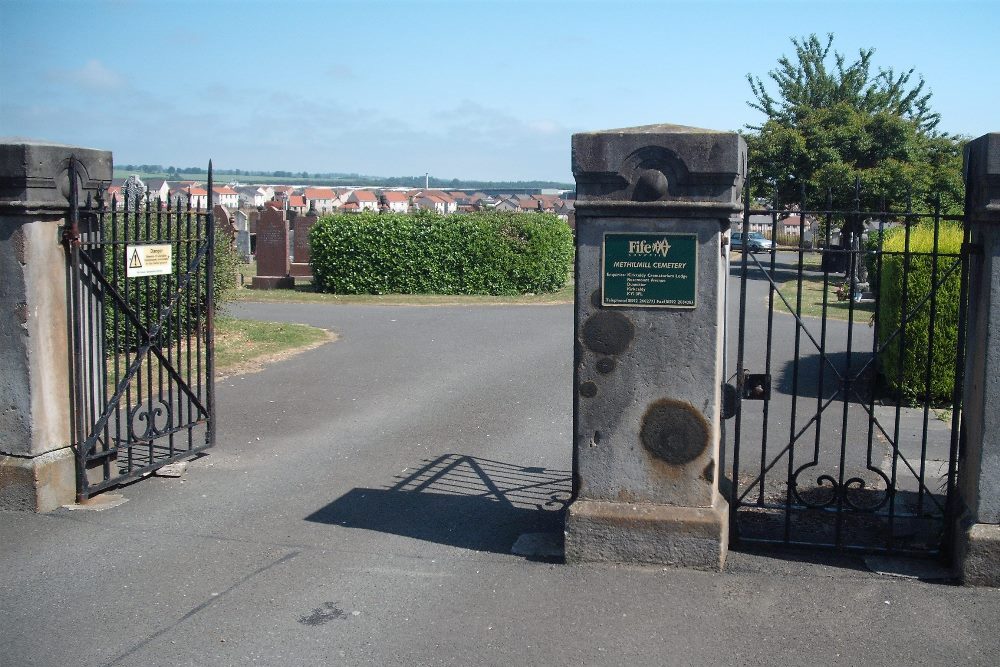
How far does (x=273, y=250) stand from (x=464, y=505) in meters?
20.2

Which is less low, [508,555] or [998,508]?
[998,508]

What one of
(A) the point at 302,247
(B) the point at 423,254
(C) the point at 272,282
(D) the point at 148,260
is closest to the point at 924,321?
(D) the point at 148,260

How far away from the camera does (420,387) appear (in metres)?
11.8

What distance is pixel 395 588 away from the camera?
18.1 feet

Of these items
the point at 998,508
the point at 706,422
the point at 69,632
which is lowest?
the point at 69,632

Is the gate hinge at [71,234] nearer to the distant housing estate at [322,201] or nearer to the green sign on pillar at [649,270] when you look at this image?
the distant housing estate at [322,201]

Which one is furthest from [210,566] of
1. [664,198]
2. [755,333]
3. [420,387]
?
[755,333]

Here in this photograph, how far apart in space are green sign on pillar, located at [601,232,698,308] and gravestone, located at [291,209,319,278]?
22.9 metres

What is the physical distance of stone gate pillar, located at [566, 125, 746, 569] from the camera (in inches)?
220

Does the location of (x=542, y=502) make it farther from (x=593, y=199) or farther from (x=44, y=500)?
(x=44, y=500)

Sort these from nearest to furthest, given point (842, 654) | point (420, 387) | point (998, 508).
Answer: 1. point (842, 654)
2. point (998, 508)
3. point (420, 387)

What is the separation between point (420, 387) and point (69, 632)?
7.05 m

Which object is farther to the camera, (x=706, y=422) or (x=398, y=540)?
(x=398, y=540)

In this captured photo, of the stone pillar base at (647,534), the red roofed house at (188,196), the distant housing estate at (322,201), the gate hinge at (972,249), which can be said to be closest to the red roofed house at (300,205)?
the distant housing estate at (322,201)
